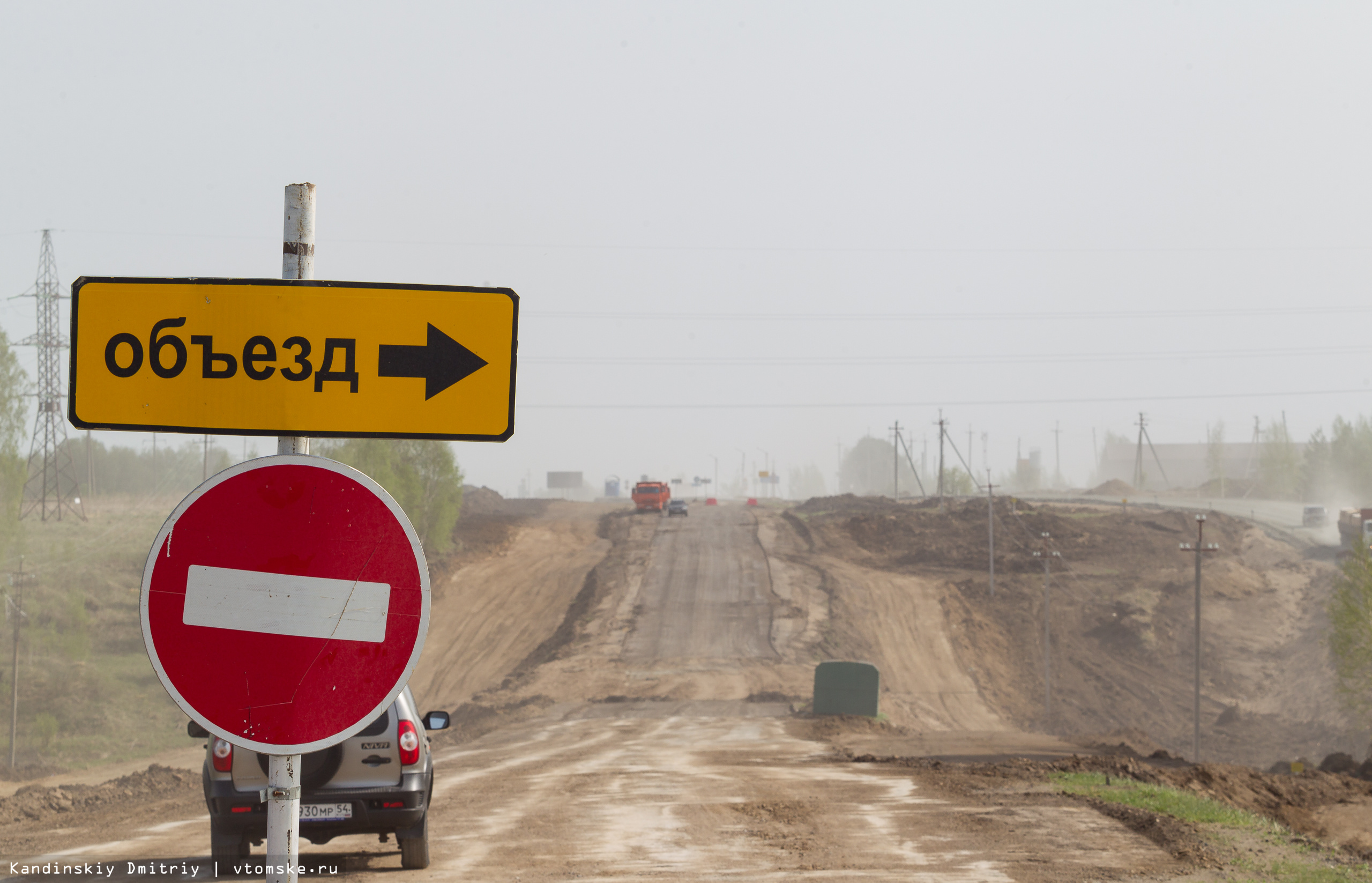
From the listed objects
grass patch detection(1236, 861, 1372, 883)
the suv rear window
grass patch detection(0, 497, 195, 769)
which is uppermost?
the suv rear window

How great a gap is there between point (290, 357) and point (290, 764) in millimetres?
1112

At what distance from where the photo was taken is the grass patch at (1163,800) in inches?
515

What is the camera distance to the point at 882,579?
64562 millimetres

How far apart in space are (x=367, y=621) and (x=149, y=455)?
514 ft

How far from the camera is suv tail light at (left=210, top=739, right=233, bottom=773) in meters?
9.19

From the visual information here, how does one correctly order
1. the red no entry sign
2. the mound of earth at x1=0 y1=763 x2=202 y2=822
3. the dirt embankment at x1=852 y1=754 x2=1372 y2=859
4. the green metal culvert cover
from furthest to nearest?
the green metal culvert cover, the mound of earth at x1=0 y1=763 x2=202 y2=822, the dirt embankment at x1=852 y1=754 x2=1372 y2=859, the red no entry sign

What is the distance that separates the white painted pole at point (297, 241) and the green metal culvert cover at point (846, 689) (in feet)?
114

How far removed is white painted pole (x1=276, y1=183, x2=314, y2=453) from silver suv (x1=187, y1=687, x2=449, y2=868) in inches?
258

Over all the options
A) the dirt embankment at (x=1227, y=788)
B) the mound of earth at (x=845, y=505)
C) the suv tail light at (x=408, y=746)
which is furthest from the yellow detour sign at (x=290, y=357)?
the mound of earth at (x=845, y=505)

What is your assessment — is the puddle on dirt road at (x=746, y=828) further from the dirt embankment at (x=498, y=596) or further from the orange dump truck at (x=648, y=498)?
the orange dump truck at (x=648, y=498)

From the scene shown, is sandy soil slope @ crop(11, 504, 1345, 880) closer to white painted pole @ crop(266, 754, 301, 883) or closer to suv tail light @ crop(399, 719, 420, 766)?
suv tail light @ crop(399, 719, 420, 766)

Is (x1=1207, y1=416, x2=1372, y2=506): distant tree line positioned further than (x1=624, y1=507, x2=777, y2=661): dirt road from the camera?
Yes

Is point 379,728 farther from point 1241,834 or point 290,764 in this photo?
point 1241,834

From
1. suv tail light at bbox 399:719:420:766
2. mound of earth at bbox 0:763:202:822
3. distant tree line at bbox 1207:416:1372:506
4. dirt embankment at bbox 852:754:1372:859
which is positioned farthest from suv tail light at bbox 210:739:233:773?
distant tree line at bbox 1207:416:1372:506
